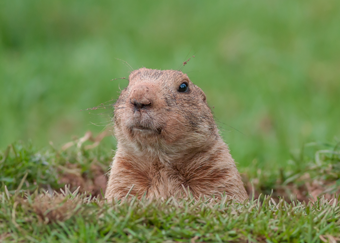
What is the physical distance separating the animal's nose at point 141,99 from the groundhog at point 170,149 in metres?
0.02

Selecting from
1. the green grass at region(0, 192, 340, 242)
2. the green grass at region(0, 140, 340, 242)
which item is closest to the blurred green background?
the green grass at region(0, 140, 340, 242)

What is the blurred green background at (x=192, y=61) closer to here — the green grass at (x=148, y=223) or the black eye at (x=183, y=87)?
the black eye at (x=183, y=87)

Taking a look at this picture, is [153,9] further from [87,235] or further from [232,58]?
[87,235]

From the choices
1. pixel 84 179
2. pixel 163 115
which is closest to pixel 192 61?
pixel 84 179

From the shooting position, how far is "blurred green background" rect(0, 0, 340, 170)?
7848mm

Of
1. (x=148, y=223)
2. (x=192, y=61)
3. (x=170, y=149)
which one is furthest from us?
(x=192, y=61)

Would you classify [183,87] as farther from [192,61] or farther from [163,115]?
[192,61]

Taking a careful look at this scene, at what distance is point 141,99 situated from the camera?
344cm

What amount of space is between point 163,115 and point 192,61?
5478 millimetres

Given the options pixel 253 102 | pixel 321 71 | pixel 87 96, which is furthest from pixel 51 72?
pixel 321 71

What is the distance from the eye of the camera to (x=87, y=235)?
8.60 ft

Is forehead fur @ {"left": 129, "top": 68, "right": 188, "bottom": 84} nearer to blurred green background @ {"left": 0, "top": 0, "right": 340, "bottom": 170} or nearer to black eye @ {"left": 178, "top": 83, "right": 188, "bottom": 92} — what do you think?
black eye @ {"left": 178, "top": 83, "right": 188, "bottom": 92}

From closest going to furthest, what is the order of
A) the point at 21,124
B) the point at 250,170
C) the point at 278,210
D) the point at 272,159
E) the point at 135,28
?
the point at 278,210, the point at 250,170, the point at 272,159, the point at 21,124, the point at 135,28

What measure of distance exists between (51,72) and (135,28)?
2313mm
